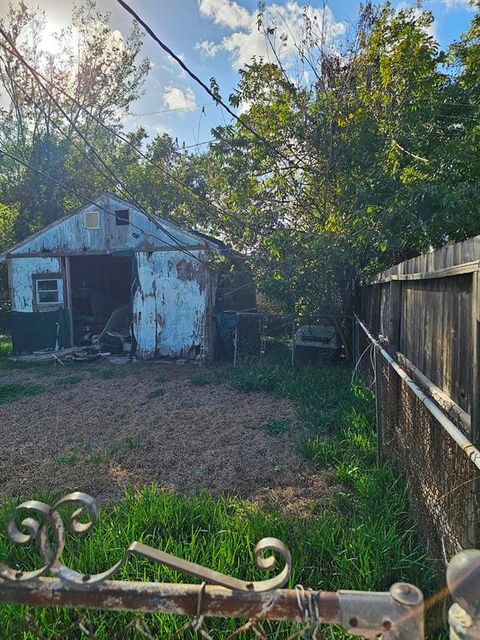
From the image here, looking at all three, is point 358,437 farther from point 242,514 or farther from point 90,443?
point 90,443

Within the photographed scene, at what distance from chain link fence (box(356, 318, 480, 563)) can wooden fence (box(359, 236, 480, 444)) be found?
0.13 meters

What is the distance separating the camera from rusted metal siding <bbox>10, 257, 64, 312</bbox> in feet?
36.8

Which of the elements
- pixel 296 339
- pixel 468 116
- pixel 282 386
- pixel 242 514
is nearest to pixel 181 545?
pixel 242 514

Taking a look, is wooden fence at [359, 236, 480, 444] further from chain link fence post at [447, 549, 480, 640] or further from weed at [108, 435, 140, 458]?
weed at [108, 435, 140, 458]

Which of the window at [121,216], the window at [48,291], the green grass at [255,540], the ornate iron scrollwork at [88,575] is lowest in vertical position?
the green grass at [255,540]

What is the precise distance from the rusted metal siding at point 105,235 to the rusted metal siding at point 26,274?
0.89 ft

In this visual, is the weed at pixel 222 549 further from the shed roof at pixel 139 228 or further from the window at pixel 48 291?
the window at pixel 48 291

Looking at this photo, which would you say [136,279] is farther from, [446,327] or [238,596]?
[238,596]

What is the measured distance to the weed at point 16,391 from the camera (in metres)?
6.89

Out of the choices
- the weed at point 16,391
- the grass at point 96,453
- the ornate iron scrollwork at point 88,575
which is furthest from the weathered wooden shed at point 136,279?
the ornate iron scrollwork at point 88,575

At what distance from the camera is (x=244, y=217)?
8.48 meters

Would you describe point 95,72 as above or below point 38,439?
above

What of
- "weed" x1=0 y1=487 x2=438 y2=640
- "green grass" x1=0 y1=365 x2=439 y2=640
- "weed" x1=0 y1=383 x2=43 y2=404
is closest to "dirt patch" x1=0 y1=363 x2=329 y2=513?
"weed" x1=0 y1=383 x2=43 y2=404

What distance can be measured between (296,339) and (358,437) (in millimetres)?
4721
